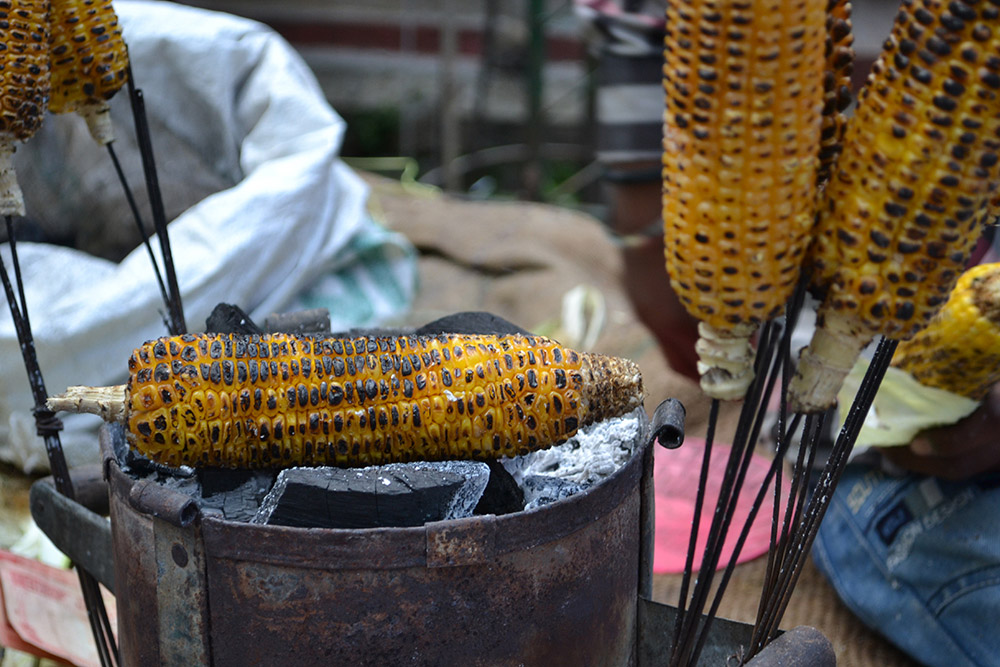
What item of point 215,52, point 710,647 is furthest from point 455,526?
point 215,52

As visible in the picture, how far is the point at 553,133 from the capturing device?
6.27m

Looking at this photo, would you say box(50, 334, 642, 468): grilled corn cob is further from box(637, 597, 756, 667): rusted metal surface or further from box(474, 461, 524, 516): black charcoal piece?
box(637, 597, 756, 667): rusted metal surface

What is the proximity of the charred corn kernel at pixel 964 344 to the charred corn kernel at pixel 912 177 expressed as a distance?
60 centimetres

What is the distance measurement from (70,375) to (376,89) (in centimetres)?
431

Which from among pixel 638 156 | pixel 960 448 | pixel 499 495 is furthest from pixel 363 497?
pixel 638 156

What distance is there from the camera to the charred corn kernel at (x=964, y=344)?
1.30m

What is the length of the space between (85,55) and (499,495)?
751mm

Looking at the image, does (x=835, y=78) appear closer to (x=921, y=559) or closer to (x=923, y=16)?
(x=923, y=16)

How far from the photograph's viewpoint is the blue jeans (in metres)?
1.66

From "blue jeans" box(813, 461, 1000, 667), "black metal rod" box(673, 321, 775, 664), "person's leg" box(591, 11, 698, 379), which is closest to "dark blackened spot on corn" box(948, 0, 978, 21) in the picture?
"black metal rod" box(673, 321, 775, 664)

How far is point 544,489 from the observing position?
1.14 meters

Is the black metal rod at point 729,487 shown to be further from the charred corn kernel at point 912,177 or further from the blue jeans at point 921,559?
the blue jeans at point 921,559

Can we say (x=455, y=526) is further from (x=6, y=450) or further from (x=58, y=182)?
(x=58, y=182)

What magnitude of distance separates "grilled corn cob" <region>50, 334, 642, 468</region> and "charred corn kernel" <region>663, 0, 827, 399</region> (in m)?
0.32
